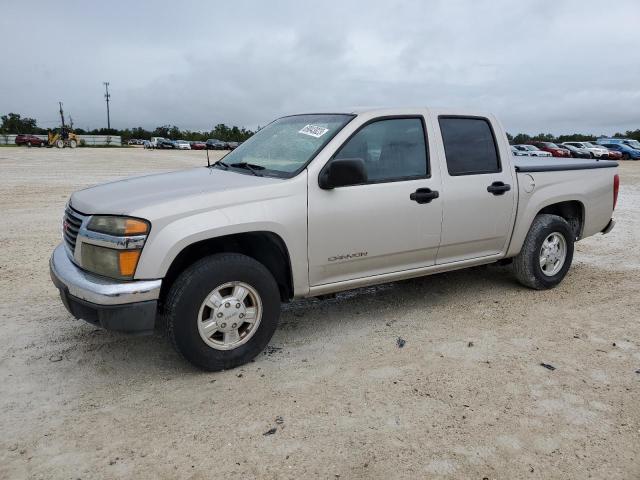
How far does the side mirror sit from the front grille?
166cm

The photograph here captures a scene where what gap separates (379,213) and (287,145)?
921mm

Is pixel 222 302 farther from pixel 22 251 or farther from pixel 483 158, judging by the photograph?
pixel 22 251

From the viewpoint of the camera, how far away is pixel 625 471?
2574 mm

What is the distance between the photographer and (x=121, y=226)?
321 centimetres

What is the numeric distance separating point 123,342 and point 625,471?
3.37 m

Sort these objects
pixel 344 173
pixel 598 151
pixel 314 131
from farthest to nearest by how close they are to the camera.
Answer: pixel 598 151 < pixel 314 131 < pixel 344 173

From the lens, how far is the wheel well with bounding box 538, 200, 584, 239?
18.3 ft

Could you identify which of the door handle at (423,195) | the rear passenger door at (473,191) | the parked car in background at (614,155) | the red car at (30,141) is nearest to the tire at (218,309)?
the door handle at (423,195)

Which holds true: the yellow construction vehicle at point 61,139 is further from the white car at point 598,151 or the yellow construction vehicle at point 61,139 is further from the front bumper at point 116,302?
the front bumper at point 116,302

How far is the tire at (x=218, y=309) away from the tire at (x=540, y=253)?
2768mm

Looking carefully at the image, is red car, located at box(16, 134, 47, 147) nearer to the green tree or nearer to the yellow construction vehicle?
the yellow construction vehicle

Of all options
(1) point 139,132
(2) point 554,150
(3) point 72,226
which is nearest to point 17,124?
(1) point 139,132

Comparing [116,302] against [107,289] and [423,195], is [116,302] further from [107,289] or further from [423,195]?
[423,195]

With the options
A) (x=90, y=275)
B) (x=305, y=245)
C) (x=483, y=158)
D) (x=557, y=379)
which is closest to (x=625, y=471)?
(x=557, y=379)
